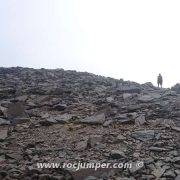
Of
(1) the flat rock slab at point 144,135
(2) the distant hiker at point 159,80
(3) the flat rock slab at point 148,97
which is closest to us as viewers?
(1) the flat rock slab at point 144,135

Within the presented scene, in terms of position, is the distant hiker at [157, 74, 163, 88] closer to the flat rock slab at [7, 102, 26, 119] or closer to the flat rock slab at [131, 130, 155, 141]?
the flat rock slab at [7, 102, 26, 119]

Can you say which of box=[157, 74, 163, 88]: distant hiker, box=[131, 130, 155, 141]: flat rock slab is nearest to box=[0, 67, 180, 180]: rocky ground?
box=[131, 130, 155, 141]: flat rock slab

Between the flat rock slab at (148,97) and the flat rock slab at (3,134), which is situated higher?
the flat rock slab at (148,97)

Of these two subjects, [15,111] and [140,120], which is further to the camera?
[15,111]

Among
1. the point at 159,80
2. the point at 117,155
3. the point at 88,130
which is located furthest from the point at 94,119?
the point at 159,80

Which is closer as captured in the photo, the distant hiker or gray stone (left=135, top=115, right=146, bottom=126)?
gray stone (left=135, top=115, right=146, bottom=126)

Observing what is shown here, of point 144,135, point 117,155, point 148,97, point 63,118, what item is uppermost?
point 148,97

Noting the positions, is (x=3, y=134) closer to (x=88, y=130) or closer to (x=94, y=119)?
(x=88, y=130)

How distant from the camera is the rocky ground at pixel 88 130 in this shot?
9719 mm

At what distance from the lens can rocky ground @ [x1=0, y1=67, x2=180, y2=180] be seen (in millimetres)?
9719

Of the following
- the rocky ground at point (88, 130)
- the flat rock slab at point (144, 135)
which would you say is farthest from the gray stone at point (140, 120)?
the flat rock slab at point (144, 135)

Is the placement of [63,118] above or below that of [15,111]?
below

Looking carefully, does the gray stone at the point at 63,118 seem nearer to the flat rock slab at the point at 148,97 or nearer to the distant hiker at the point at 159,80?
the flat rock slab at the point at 148,97

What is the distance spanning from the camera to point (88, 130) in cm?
1235
